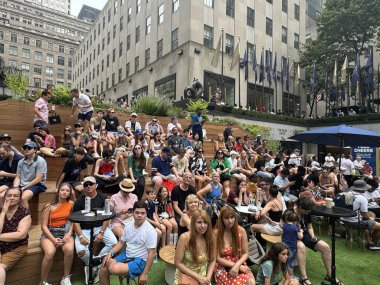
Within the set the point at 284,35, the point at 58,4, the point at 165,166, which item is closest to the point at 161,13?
the point at 284,35

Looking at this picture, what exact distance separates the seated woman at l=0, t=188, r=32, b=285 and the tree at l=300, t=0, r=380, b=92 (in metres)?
35.7

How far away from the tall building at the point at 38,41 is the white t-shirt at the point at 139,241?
79541 mm

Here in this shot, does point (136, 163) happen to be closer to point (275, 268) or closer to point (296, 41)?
point (275, 268)

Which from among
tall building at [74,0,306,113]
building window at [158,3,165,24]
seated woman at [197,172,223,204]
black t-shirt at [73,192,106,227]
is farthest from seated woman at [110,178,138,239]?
building window at [158,3,165,24]

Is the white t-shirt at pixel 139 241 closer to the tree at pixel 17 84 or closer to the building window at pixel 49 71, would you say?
the tree at pixel 17 84

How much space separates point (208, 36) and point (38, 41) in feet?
222

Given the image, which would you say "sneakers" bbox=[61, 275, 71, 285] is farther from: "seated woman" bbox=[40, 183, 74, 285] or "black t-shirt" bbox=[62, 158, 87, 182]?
"black t-shirt" bbox=[62, 158, 87, 182]

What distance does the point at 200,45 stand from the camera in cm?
2583

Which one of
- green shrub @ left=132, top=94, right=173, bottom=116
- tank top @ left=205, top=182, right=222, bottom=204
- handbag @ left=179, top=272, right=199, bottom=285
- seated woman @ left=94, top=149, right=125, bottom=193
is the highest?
green shrub @ left=132, top=94, right=173, bottom=116

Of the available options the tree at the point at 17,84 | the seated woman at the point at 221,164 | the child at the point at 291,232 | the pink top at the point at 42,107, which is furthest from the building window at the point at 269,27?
the child at the point at 291,232

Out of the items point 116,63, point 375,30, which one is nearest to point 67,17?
point 116,63

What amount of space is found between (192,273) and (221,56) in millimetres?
26835

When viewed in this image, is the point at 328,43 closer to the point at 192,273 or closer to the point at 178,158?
the point at 178,158

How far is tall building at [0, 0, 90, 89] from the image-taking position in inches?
2759
